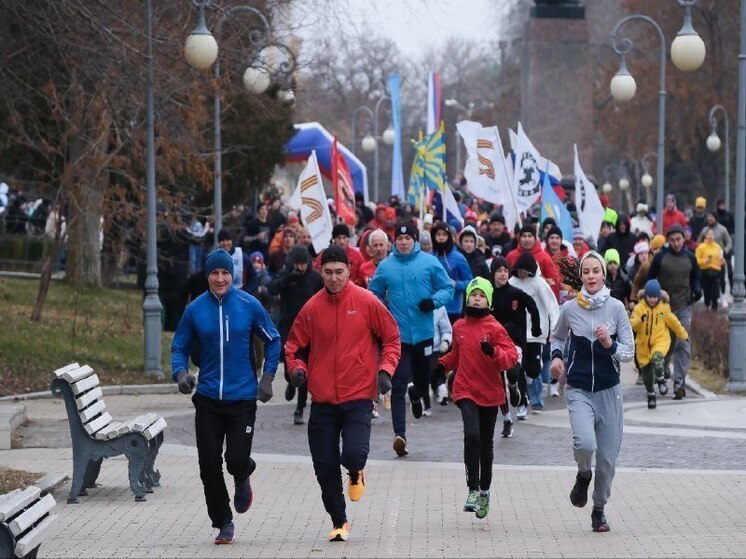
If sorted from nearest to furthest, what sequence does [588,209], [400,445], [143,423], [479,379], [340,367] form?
[340,367] → [479,379] → [143,423] → [400,445] → [588,209]

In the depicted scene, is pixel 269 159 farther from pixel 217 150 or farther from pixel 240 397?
pixel 240 397

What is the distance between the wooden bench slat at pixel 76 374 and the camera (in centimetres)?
1237

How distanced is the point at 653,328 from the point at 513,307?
2.77 m

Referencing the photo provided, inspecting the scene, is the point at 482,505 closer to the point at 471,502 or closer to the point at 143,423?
the point at 471,502

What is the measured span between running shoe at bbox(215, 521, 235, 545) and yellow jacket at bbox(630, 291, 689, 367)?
8.67 metres

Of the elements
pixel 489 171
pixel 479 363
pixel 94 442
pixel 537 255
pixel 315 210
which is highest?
pixel 489 171

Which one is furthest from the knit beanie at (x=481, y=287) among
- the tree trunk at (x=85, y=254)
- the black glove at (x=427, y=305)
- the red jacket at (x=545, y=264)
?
the tree trunk at (x=85, y=254)

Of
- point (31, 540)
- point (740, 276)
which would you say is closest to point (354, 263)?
point (740, 276)

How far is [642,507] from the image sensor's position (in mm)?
11594

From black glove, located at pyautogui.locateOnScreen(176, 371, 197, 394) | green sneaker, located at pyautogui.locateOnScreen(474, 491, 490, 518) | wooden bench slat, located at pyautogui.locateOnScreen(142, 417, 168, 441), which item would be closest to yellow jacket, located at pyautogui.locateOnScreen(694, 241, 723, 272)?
wooden bench slat, located at pyautogui.locateOnScreen(142, 417, 168, 441)

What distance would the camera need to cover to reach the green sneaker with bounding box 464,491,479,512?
11.0 meters

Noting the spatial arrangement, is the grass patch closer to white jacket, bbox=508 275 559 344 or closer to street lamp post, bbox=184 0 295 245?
street lamp post, bbox=184 0 295 245

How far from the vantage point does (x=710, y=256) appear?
30.1m

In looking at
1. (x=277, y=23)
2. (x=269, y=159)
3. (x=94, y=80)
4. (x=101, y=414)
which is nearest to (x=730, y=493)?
(x=101, y=414)
